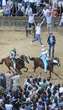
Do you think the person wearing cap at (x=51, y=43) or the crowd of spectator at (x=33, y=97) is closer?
the crowd of spectator at (x=33, y=97)

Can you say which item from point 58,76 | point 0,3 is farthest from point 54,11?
point 58,76

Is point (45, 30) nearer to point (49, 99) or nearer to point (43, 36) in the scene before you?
point (43, 36)

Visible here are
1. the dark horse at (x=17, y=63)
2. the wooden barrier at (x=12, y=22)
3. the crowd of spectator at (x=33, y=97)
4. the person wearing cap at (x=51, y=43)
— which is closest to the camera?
the crowd of spectator at (x=33, y=97)

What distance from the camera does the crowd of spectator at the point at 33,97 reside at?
23.1m

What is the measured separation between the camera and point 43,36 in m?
35.6

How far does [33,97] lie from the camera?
24.0m

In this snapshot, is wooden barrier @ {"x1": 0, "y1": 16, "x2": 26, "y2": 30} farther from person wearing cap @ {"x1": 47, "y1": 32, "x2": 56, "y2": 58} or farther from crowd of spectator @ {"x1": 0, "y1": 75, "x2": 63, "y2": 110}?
crowd of spectator @ {"x1": 0, "y1": 75, "x2": 63, "y2": 110}

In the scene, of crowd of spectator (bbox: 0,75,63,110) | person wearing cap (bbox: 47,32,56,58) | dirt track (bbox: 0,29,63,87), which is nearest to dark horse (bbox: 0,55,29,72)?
dirt track (bbox: 0,29,63,87)

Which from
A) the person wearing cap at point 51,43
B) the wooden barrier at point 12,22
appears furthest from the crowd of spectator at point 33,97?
the wooden barrier at point 12,22

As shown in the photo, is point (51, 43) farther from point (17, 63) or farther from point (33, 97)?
point (33, 97)

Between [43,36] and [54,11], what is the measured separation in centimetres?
172

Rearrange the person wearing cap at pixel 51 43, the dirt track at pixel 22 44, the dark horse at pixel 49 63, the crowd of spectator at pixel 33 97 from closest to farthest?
the crowd of spectator at pixel 33 97, the dark horse at pixel 49 63, the person wearing cap at pixel 51 43, the dirt track at pixel 22 44

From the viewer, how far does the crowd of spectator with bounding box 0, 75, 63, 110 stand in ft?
75.9

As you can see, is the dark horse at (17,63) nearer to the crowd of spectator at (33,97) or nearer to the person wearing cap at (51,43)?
the person wearing cap at (51,43)
